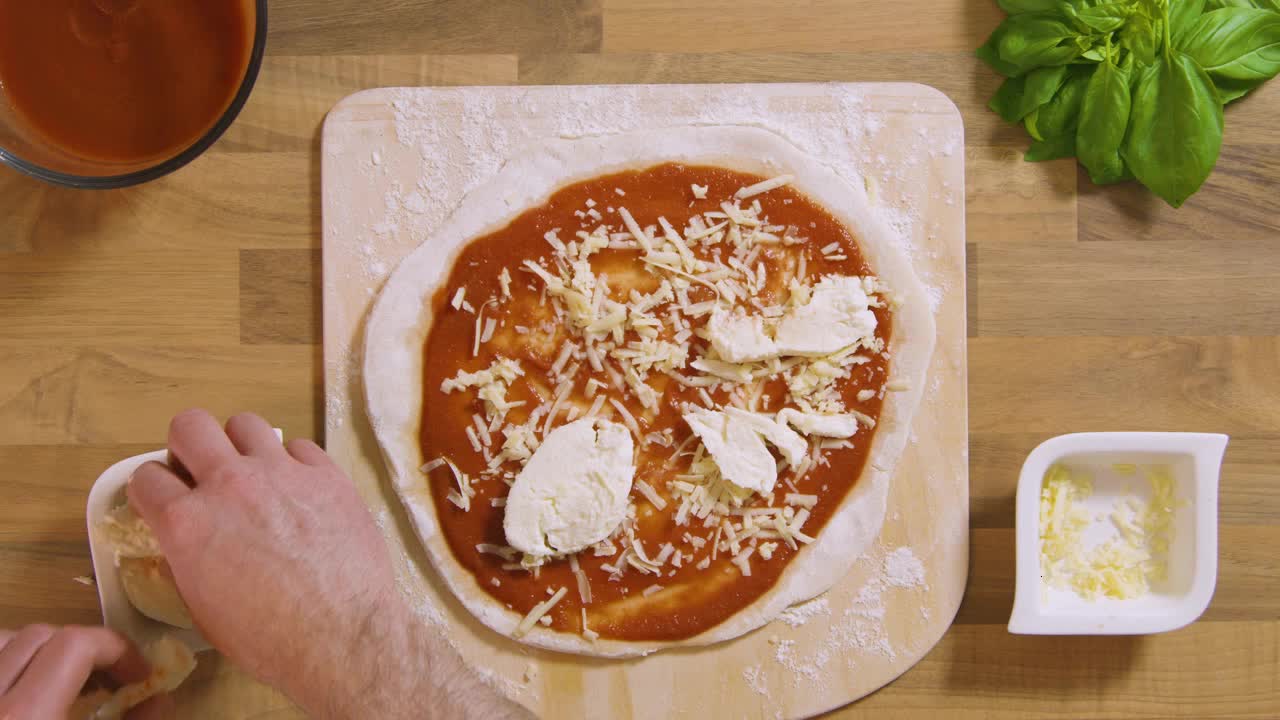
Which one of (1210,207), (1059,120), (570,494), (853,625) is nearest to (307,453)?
(570,494)

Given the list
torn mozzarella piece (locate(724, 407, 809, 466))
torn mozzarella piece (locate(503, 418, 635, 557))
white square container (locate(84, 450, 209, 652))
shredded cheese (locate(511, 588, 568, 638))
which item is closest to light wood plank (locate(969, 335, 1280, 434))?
torn mozzarella piece (locate(724, 407, 809, 466))

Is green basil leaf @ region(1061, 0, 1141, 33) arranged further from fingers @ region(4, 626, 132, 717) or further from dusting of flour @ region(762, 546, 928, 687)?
fingers @ region(4, 626, 132, 717)

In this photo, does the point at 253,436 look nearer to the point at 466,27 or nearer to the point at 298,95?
the point at 298,95

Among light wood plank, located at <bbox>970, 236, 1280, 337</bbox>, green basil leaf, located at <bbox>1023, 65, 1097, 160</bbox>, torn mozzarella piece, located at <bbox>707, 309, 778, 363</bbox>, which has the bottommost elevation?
torn mozzarella piece, located at <bbox>707, 309, 778, 363</bbox>

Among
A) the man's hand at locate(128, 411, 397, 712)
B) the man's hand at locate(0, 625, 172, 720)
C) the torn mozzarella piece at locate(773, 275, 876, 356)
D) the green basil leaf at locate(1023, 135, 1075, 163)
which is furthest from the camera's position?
the green basil leaf at locate(1023, 135, 1075, 163)

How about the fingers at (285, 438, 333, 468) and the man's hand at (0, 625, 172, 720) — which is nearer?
the man's hand at (0, 625, 172, 720)
